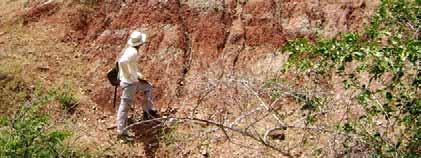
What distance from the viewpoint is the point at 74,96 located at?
28.4 feet

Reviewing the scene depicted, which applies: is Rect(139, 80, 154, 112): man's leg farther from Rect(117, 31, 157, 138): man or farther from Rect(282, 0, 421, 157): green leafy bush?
Rect(282, 0, 421, 157): green leafy bush

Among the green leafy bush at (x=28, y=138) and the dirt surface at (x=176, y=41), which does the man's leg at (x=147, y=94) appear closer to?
the dirt surface at (x=176, y=41)

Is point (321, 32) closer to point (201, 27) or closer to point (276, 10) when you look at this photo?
point (276, 10)

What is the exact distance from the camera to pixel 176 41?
352 inches

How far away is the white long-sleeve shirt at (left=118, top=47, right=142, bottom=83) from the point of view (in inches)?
300

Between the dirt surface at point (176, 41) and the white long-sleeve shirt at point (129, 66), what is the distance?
0.72 m

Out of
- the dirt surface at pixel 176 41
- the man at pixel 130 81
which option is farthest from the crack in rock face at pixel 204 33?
the man at pixel 130 81

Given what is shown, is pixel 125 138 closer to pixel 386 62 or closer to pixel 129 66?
pixel 129 66

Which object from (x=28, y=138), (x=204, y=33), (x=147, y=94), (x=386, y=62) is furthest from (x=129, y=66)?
(x=386, y=62)

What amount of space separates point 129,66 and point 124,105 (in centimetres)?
47

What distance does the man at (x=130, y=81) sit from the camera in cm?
766

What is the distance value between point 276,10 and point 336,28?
0.83 metres

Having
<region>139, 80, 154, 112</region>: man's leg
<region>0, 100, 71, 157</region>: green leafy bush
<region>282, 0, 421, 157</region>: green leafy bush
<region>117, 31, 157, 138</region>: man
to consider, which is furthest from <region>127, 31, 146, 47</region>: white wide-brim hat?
<region>282, 0, 421, 157</region>: green leafy bush

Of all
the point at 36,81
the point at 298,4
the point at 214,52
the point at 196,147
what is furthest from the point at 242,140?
the point at 36,81
